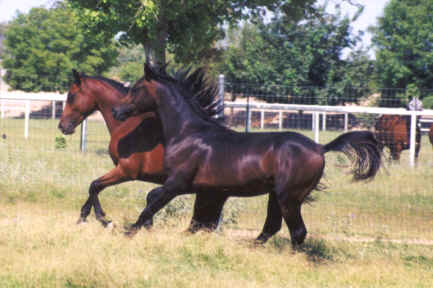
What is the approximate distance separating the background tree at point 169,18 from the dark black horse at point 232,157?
5.52 m

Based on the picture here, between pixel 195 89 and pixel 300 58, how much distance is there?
3184 cm

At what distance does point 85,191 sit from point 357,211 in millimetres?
4563

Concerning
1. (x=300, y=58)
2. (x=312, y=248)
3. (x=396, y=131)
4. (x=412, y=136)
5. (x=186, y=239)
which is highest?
(x=300, y=58)

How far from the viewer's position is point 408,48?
145ft

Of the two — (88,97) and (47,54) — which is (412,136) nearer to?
(88,97)

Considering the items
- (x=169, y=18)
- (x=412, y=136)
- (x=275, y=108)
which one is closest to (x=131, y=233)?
(x=275, y=108)

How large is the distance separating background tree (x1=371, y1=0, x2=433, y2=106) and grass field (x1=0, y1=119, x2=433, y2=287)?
3432cm

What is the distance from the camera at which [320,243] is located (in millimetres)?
6766

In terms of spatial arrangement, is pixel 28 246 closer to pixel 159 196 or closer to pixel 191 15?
pixel 159 196

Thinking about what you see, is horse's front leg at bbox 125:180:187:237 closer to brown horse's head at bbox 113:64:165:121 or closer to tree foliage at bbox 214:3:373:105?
brown horse's head at bbox 113:64:165:121

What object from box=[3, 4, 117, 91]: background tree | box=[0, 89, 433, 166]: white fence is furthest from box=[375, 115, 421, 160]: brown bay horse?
box=[3, 4, 117, 91]: background tree

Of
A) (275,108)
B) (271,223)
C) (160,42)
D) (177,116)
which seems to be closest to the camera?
(177,116)

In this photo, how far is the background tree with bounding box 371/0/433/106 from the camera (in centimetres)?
4306

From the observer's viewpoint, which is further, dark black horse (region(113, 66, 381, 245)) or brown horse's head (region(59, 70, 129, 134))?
brown horse's head (region(59, 70, 129, 134))
